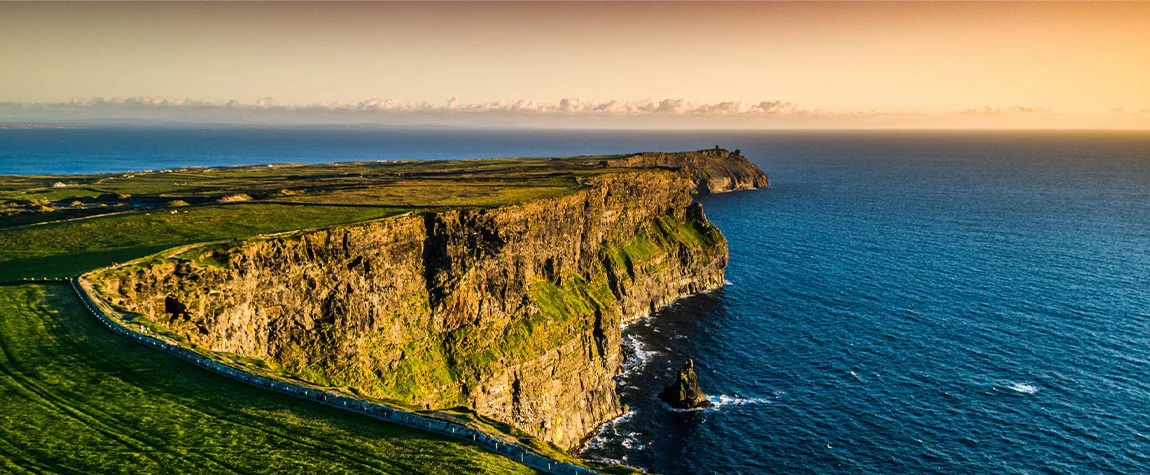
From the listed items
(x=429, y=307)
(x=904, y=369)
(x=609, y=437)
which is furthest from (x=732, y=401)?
(x=429, y=307)

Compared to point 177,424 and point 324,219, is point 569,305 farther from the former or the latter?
point 177,424

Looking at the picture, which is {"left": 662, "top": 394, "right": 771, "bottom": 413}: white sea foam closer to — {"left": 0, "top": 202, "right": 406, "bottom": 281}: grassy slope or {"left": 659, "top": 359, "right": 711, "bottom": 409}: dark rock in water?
{"left": 659, "top": 359, "right": 711, "bottom": 409}: dark rock in water

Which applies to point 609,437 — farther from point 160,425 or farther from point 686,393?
point 160,425

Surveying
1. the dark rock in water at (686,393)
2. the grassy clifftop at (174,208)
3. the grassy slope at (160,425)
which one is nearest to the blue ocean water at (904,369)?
the dark rock in water at (686,393)

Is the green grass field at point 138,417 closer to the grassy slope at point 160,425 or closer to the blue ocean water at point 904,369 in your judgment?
the grassy slope at point 160,425

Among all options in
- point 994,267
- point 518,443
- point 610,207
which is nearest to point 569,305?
point 610,207
